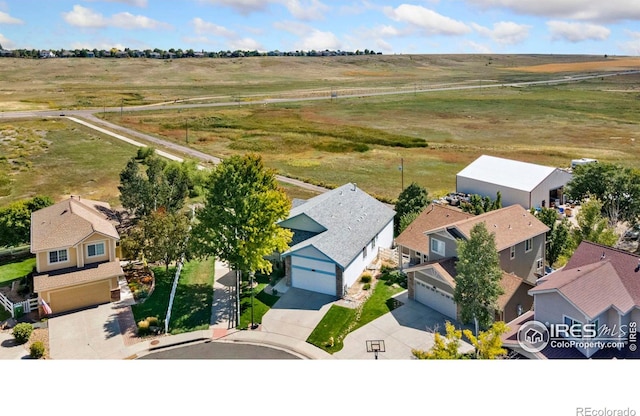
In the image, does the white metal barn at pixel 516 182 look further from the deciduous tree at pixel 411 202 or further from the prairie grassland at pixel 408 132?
the deciduous tree at pixel 411 202

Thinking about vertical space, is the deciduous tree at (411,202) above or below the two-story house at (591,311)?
above

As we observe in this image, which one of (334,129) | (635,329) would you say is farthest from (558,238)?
(334,129)

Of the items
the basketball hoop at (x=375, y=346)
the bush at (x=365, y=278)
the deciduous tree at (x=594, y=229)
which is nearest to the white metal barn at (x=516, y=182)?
the deciduous tree at (x=594, y=229)

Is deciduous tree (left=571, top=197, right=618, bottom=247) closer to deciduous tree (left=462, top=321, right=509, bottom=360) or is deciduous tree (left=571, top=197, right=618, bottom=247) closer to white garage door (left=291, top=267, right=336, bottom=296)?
deciduous tree (left=462, top=321, right=509, bottom=360)

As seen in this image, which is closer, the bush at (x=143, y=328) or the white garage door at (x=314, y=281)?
the bush at (x=143, y=328)

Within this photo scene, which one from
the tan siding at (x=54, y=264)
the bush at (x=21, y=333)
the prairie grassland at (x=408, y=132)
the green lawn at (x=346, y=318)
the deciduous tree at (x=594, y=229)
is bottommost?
the green lawn at (x=346, y=318)

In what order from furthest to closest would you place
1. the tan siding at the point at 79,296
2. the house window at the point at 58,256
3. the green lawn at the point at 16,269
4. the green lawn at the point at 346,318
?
the green lawn at the point at 16,269 → the house window at the point at 58,256 → the tan siding at the point at 79,296 → the green lawn at the point at 346,318
